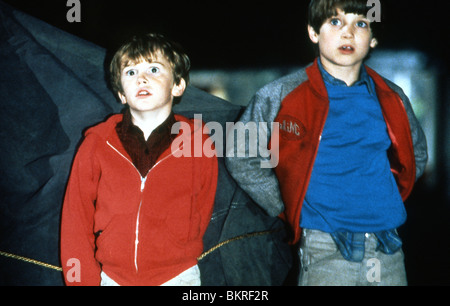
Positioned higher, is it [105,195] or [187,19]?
[187,19]

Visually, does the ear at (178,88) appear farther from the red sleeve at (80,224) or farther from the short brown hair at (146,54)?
the red sleeve at (80,224)

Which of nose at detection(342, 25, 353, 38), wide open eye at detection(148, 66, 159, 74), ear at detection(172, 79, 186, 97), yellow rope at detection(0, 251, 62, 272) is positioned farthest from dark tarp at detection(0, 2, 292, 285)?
nose at detection(342, 25, 353, 38)

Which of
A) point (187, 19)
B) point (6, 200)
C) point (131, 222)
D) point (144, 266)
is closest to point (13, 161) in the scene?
point (6, 200)

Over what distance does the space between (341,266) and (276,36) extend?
1.40 m

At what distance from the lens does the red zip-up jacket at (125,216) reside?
1052 millimetres

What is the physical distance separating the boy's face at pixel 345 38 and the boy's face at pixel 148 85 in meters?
0.57

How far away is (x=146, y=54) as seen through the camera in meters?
1.13

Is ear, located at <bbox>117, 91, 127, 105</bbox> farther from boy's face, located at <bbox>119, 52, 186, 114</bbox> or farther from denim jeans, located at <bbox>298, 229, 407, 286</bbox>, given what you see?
denim jeans, located at <bbox>298, 229, 407, 286</bbox>

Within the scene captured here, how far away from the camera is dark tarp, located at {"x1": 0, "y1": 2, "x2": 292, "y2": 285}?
1136mm

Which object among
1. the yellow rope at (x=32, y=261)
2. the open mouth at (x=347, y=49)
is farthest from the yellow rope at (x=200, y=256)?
the open mouth at (x=347, y=49)

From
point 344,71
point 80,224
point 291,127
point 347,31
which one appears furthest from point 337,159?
point 80,224

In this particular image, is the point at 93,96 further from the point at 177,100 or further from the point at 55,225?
the point at 55,225

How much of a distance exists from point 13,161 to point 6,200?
0.13 meters
